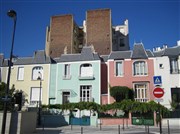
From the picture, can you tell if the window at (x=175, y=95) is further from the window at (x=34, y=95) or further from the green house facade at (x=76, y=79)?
the window at (x=34, y=95)

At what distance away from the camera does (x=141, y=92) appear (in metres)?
25.6

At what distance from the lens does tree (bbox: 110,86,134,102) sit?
24.8m

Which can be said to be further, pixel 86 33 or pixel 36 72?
pixel 86 33

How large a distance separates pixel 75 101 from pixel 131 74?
25.3 ft

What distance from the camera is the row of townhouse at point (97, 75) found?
25.4 meters

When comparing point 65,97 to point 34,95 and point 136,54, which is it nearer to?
point 34,95

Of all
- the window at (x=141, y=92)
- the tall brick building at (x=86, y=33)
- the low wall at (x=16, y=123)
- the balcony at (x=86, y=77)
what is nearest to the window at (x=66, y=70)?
the balcony at (x=86, y=77)

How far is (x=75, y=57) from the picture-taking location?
28.6 meters

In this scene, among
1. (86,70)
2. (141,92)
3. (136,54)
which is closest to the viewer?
(141,92)

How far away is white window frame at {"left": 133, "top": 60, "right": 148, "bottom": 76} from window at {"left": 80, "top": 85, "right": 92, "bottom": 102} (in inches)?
238

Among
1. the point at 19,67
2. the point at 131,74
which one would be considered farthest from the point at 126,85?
the point at 19,67

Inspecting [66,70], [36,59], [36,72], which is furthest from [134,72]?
[36,59]

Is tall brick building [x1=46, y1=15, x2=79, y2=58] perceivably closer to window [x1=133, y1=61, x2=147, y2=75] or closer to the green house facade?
the green house facade

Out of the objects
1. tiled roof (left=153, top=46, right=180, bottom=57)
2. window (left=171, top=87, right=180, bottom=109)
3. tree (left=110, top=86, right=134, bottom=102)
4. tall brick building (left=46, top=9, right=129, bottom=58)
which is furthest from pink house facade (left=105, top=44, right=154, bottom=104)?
tall brick building (left=46, top=9, right=129, bottom=58)
